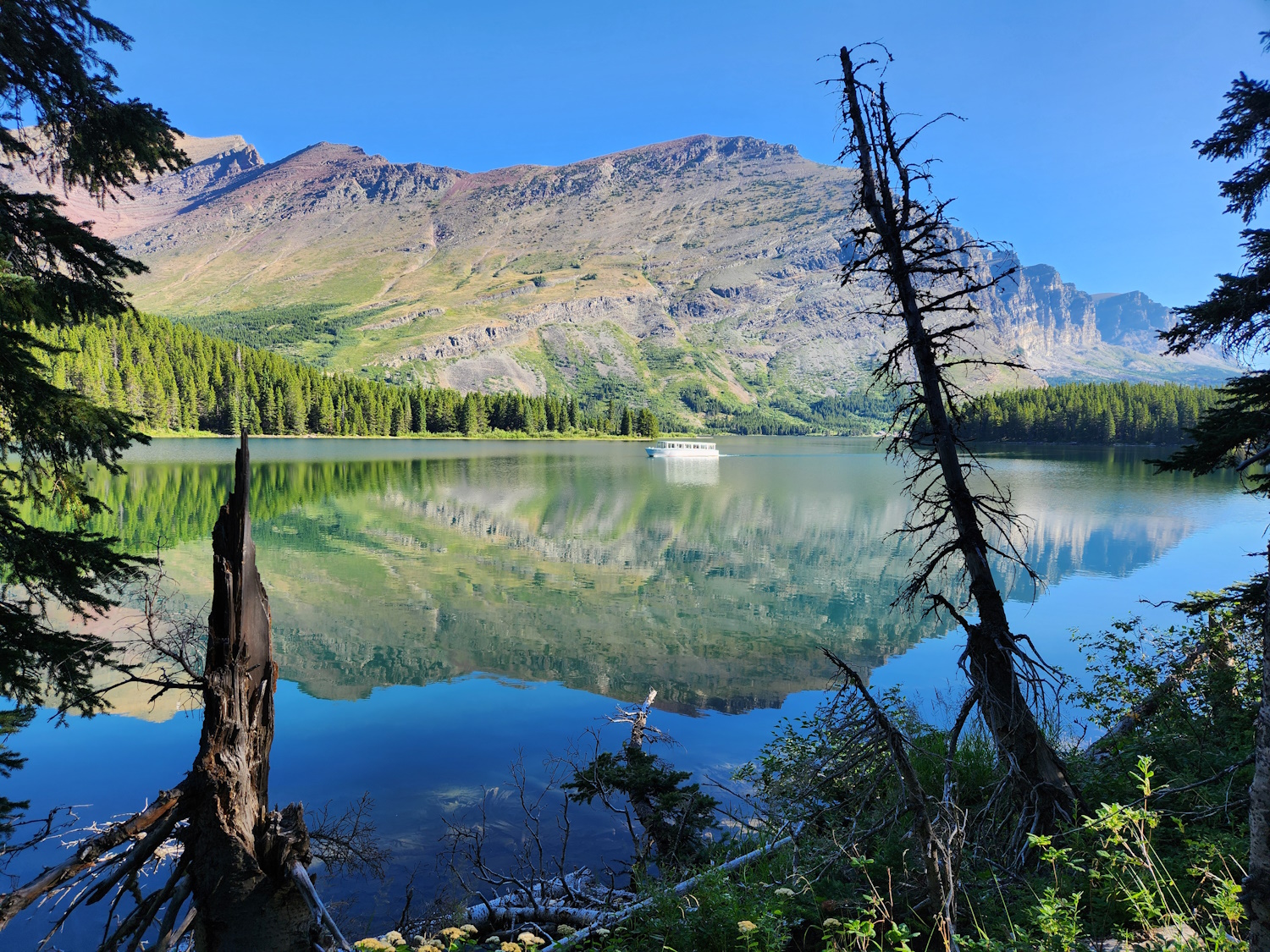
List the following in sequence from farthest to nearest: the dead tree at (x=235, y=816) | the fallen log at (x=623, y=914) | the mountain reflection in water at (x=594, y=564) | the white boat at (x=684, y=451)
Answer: the white boat at (x=684, y=451) < the mountain reflection in water at (x=594, y=564) < the fallen log at (x=623, y=914) < the dead tree at (x=235, y=816)

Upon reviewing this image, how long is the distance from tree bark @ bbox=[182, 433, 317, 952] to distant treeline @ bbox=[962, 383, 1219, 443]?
152m

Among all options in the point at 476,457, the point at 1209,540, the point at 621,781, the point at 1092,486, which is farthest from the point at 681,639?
the point at 476,457

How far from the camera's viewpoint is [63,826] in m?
8.86

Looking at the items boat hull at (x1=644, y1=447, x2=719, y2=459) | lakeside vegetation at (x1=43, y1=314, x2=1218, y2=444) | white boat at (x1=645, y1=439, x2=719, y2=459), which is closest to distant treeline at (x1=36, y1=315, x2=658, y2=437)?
lakeside vegetation at (x1=43, y1=314, x2=1218, y2=444)

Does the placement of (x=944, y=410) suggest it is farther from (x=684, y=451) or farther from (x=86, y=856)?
(x=684, y=451)

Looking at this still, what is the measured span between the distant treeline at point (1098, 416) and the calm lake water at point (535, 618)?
322ft

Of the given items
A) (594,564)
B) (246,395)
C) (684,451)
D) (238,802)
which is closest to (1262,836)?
(238,802)

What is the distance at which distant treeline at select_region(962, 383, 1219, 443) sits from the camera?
458 feet

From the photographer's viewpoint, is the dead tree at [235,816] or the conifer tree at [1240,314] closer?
the dead tree at [235,816]

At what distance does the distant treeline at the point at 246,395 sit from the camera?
10062 centimetres

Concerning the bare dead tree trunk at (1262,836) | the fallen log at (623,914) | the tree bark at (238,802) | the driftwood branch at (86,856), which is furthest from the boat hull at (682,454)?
the bare dead tree trunk at (1262,836)

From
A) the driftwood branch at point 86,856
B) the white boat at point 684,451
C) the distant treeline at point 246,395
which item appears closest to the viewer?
the driftwood branch at point 86,856

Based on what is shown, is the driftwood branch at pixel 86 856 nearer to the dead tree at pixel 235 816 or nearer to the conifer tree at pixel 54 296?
the dead tree at pixel 235 816

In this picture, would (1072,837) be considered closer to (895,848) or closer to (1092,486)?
(895,848)
